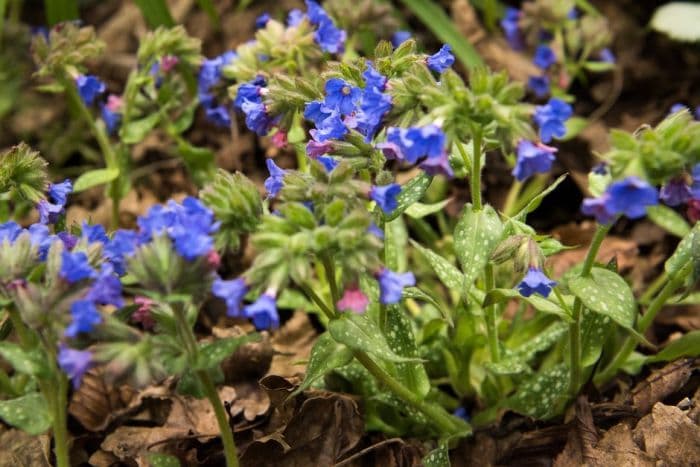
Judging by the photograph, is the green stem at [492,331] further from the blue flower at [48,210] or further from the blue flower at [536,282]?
the blue flower at [48,210]

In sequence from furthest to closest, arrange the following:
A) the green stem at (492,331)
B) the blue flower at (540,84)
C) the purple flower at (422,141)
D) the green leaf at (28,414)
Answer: the blue flower at (540,84)
the green stem at (492,331)
the green leaf at (28,414)
the purple flower at (422,141)

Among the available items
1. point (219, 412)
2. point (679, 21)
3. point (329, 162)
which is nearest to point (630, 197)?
point (329, 162)

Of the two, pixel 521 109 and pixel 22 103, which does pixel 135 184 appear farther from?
pixel 521 109

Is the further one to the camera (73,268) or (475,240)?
(475,240)

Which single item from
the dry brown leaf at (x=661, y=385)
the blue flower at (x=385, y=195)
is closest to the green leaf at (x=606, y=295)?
the dry brown leaf at (x=661, y=385)

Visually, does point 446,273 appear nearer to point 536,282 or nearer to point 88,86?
point 536,282

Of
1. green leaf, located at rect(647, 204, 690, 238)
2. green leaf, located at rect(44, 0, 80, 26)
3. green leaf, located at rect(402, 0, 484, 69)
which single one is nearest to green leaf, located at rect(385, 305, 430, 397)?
green leaf, located at rect(647, 204, 690, 238)
